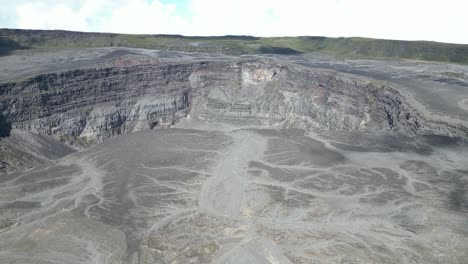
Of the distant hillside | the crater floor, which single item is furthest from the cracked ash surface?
the distant hillside

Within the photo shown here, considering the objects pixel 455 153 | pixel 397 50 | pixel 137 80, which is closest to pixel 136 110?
pixel 137 80

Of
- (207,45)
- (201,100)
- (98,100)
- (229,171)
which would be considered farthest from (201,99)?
(207,45)

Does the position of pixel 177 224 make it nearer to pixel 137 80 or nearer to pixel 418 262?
pixel 418 262

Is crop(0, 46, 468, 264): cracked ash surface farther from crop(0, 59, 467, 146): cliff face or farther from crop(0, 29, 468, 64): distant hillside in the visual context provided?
crop(0, 29, 468, 64): distant hillside

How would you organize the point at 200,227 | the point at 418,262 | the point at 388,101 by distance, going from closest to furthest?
the point at 418,262, the point at 200,227, the point at 388,101

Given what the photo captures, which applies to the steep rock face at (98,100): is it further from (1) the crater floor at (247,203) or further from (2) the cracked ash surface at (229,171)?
(1) the crater floor at (247,203)
